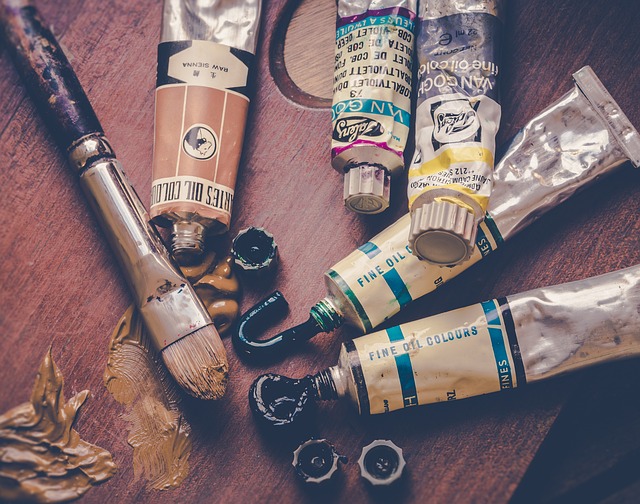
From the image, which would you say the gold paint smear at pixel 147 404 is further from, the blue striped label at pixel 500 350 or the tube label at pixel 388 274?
the blue striped label at pixel 500 350

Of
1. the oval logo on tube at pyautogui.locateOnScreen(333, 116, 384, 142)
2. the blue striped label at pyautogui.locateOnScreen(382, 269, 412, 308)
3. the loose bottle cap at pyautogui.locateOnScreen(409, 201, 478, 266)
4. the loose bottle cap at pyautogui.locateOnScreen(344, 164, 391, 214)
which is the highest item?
the oval logo on tube at pyautogui.locateOnScreen(333, 116, 384, 142)

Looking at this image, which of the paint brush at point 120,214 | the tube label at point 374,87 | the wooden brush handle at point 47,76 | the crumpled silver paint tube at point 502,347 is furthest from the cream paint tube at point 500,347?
the wooden brush handle at point 47,76

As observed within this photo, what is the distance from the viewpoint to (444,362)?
2.65ft

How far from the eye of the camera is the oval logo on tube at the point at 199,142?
2.88 feet

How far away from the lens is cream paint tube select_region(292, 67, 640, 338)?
2.73ft

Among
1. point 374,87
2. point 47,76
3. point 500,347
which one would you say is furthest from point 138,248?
point 500,347

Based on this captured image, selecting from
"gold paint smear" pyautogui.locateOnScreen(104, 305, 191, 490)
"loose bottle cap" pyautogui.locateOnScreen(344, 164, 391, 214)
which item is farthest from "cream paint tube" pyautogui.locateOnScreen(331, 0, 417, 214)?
"gold paint smear" pyautogui.locateOnScreen(104, 305, 191, 490)

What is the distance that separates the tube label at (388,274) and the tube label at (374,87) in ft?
0.37

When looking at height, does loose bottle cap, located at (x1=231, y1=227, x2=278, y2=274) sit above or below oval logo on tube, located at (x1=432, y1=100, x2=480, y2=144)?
below

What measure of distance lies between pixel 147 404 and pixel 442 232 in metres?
0.44

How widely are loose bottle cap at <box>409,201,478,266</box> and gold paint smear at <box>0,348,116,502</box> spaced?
47 centimetres

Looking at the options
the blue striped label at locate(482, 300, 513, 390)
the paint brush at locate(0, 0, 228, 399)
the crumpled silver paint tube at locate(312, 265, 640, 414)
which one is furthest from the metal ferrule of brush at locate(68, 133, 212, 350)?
the blue striped label at locate(482, 300, 513, 390)

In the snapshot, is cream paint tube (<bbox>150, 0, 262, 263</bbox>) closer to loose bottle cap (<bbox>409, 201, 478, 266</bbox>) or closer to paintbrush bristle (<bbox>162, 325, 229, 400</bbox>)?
paintbrush bristle (<bbox>162, 325, 229, 400</bbox>)

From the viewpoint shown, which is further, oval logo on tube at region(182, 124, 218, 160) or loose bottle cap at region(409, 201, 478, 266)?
oval logo on tube at region(182, 124, 218, 160)
